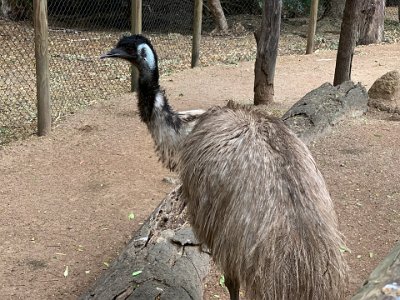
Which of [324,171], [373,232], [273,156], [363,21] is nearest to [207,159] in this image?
[273,156]

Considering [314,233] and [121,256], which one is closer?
[314,233]

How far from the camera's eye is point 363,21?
12656 mm

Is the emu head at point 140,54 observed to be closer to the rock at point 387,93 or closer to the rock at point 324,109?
the rock at point 324,109

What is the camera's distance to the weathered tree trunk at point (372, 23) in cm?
1276

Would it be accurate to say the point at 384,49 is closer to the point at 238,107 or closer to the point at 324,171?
the point at 324,171

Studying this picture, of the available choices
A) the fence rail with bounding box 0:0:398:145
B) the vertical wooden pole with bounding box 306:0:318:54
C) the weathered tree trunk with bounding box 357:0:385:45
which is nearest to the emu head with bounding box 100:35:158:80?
the fence rail with bounding box 0:0:398:145

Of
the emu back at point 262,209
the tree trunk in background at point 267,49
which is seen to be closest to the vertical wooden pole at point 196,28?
the tree trunk in background at point 267,49

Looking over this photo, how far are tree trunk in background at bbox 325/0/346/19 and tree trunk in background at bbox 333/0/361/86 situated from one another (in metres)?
8.86

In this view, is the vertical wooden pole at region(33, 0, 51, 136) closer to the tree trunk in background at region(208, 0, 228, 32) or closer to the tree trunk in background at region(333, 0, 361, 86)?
the tree trunk in background at region(333, 0, 361, 86)

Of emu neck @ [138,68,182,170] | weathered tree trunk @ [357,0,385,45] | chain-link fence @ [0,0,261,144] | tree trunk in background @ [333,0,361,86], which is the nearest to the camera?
emu neck @ [138,68,182,170]

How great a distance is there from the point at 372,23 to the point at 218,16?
3390mm

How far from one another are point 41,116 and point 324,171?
9.55 ft

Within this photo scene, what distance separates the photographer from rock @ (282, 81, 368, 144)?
579cm

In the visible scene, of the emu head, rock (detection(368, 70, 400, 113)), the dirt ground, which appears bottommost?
the dirt ground
